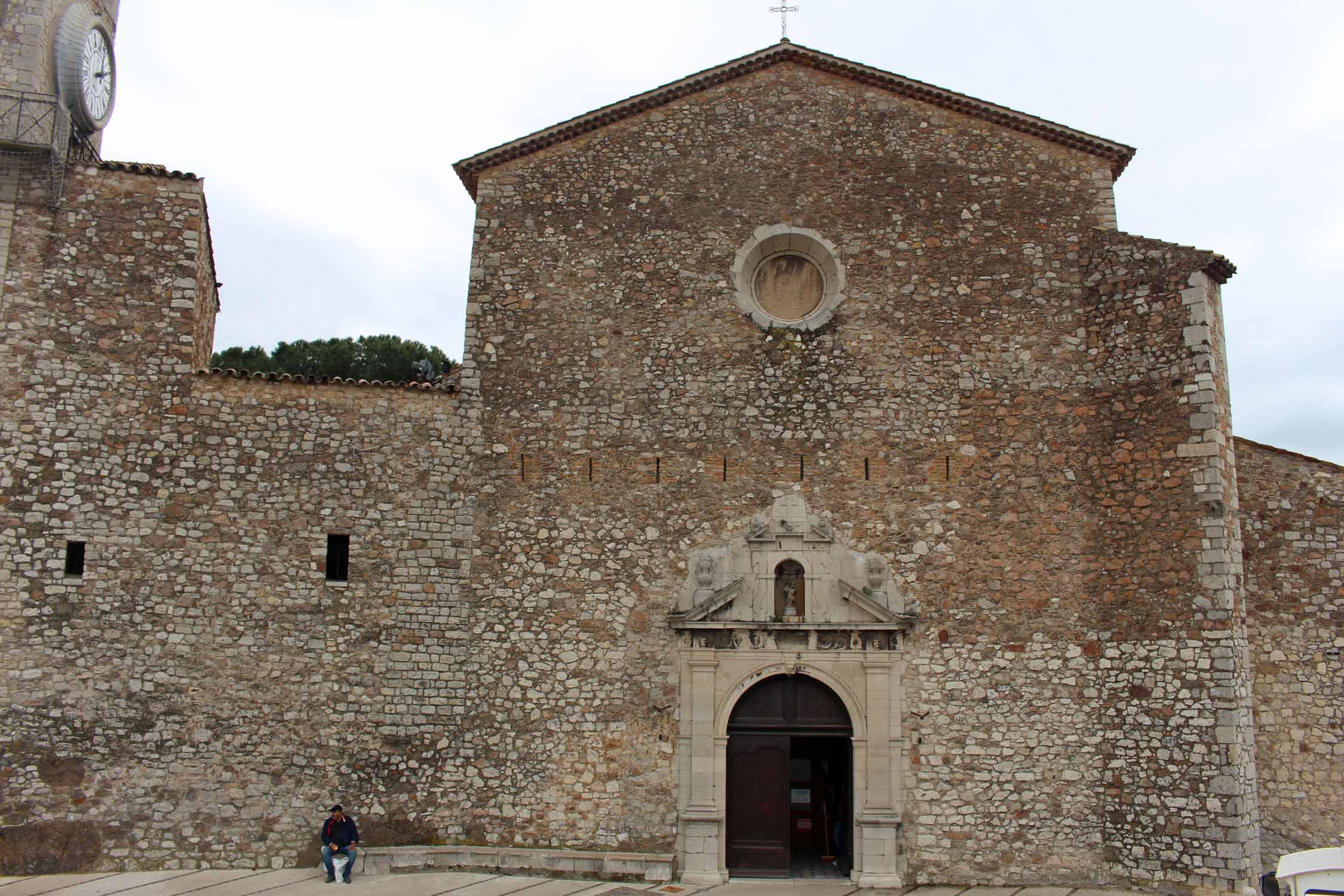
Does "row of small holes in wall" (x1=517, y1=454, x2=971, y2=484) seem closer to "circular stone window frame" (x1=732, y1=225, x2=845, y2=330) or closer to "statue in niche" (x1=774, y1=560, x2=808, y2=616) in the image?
"statue in niche" (x1=774, y1=560, x2=808, y2=616)

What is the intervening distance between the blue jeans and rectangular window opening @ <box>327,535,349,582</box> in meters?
3.01

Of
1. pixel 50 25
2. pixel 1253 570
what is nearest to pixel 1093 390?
pixel 1253 570

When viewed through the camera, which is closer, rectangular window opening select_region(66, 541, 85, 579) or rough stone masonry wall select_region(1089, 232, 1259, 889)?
rough stone masonry wall select_region(1089, 232, 1259, 889)

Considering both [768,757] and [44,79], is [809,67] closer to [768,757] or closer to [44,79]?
[768,757]

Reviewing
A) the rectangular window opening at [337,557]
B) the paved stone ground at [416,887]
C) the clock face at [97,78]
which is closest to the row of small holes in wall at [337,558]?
the rectangular window opening at [337,557]

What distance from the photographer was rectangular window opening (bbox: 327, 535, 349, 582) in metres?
11.9

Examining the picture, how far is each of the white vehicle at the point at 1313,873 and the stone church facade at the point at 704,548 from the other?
1.03 meters

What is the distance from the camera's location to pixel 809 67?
Answer: 1323 centimetres

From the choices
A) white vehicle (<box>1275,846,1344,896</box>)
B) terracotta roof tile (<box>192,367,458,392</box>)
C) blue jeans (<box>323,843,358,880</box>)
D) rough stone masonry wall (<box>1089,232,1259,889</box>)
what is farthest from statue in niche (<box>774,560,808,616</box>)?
blue jeans (<box>323,843,358,880</box>)

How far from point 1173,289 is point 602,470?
716 cm

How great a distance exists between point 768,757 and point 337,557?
571cm

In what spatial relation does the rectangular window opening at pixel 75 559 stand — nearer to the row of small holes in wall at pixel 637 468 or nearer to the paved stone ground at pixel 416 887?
the paved stone ground at pixel 416 887

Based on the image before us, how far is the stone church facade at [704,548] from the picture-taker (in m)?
11.2

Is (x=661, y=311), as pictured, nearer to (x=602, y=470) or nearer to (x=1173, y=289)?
(x=602, y=470)
